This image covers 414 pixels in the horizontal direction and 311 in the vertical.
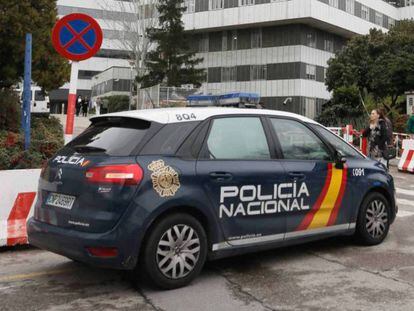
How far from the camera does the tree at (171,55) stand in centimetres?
4938

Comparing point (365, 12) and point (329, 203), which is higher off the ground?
point (365, 12)

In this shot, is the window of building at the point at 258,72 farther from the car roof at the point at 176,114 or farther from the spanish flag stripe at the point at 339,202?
the car roof at the point at 176,114

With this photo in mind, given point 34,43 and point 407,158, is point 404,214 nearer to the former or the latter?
point 407,158

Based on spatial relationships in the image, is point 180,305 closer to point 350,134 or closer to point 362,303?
point 362,303

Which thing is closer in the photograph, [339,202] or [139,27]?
[339,202]

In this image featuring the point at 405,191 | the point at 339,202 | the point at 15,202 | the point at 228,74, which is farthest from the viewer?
the point at 228,74

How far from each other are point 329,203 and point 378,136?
672cm

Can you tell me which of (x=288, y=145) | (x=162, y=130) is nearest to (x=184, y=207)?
(x=162, y=130)

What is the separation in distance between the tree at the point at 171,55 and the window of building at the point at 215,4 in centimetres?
326

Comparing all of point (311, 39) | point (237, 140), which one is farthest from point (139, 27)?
point (237, 140)

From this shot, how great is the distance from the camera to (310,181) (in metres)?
5.90

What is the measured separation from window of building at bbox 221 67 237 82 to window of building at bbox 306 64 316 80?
24.1 feet

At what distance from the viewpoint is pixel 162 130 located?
16.6 ft

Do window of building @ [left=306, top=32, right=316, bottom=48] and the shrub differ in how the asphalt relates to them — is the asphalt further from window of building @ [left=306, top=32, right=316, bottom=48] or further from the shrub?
window of building @ [left=306, top=32, right=316, bottom=48]
